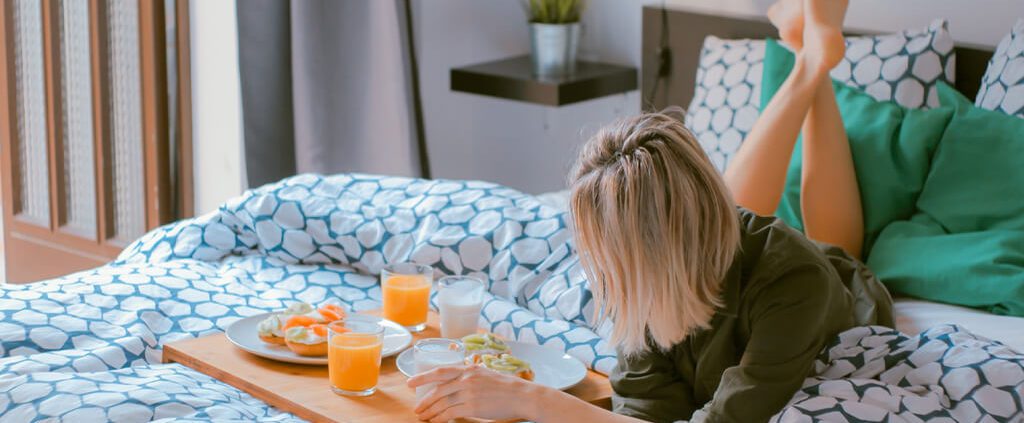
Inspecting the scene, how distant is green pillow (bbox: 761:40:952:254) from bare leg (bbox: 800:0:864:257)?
→ 4cm

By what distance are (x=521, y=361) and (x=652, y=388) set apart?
19 cm

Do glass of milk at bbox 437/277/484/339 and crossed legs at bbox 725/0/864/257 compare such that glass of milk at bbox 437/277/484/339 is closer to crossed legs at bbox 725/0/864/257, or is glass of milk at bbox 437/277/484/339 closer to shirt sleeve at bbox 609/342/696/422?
shirt sleeve at bbox 609/342/696/422

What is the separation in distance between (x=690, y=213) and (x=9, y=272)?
263 cm

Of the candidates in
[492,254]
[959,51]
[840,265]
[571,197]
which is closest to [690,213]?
[571,197]

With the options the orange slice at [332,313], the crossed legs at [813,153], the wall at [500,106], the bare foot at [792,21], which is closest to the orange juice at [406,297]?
the orange slice at [332,313]

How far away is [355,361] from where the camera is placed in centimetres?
169

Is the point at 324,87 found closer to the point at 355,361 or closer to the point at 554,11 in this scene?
the point at 554,11

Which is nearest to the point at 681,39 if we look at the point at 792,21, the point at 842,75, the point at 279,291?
the point at 842,75

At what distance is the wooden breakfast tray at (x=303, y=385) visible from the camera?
1646 mm

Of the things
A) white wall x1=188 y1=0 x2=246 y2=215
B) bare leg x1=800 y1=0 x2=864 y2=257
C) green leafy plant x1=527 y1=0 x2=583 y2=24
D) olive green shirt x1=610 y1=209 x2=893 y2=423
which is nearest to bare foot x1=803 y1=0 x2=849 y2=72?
bare leg x1=800 y1=0 x2=864 y2=257

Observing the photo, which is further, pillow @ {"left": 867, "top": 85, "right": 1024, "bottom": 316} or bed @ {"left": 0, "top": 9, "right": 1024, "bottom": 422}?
pillow @ {"left": 867, "top": 85, "right": 1024, "bottom": 316}

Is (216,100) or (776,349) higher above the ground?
(216,100)

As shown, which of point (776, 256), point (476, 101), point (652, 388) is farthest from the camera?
point (476, 101)

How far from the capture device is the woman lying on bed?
5.02 feet
